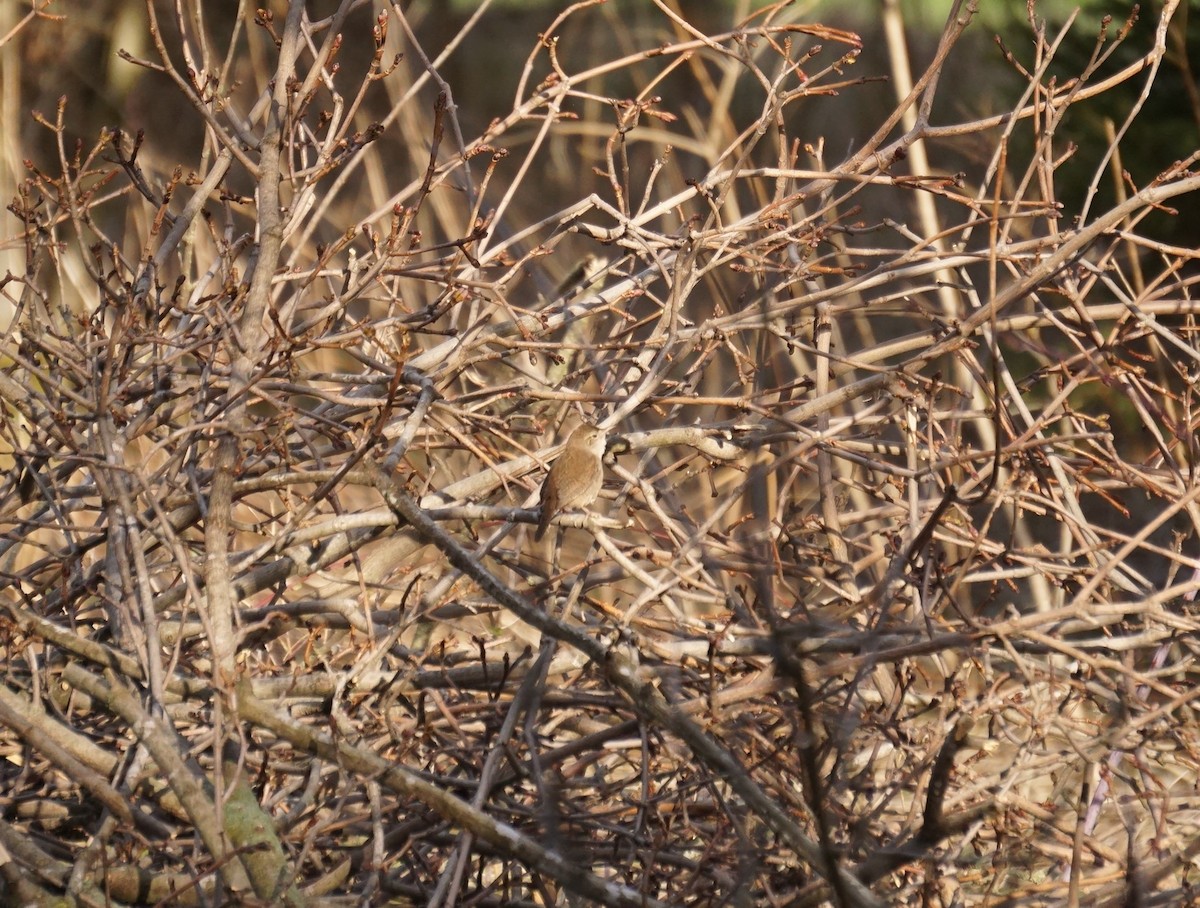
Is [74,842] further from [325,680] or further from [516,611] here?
[516,611]

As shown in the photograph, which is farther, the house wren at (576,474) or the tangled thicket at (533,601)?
the house wren at (576,474)

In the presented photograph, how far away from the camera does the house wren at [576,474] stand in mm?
2477

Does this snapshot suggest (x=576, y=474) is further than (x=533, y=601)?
Yes

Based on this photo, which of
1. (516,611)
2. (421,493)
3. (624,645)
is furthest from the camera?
(421,493)

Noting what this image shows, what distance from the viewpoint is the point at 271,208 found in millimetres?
2264

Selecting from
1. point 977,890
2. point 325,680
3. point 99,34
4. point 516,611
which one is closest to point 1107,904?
point 977,890

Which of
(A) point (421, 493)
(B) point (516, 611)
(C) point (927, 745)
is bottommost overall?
(B) point (516, 611)

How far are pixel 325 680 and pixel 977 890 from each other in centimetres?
124

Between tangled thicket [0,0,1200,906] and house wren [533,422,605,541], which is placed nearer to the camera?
tangled thicket [0,0,1200,906]

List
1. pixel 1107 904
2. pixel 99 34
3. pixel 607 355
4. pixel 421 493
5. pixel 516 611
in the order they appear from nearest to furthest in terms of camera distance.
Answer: pixel 1107 904
pixel 516 611
pixel 421 493
pixel 607 355
pixel 99 34

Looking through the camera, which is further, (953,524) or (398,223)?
(953,524)

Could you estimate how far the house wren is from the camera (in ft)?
8.13

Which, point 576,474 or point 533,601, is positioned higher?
point 576,474

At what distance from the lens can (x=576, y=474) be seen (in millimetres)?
2662
